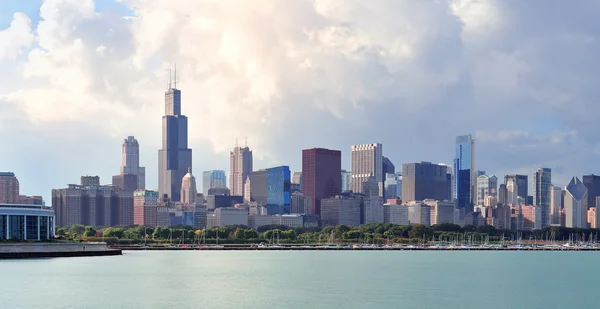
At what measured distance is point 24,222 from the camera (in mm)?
147250

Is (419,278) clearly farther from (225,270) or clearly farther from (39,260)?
(39,260)

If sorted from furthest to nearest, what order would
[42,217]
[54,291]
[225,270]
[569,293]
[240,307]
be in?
[42,217] < [225,270] < [569,293] < [54,291] < [240,307]

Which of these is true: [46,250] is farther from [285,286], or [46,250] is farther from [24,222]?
[285,286]

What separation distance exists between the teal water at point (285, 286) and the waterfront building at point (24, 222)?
1632 cm

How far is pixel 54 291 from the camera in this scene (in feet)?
276

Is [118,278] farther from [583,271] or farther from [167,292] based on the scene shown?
[583,271]

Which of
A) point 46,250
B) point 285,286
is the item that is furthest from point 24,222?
point 285,286

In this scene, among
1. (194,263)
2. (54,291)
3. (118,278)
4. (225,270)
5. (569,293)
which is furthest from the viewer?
(194,263)

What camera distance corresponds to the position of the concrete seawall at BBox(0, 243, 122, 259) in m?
134

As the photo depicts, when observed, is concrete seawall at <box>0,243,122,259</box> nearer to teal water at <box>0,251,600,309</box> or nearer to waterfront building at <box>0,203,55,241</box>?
teal water at <box>0,251,600,309</box>

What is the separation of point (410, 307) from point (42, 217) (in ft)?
301

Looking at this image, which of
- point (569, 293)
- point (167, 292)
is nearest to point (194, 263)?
point (167, 292)

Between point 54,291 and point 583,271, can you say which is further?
point 583,271

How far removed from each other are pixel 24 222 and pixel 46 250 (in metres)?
10.8
